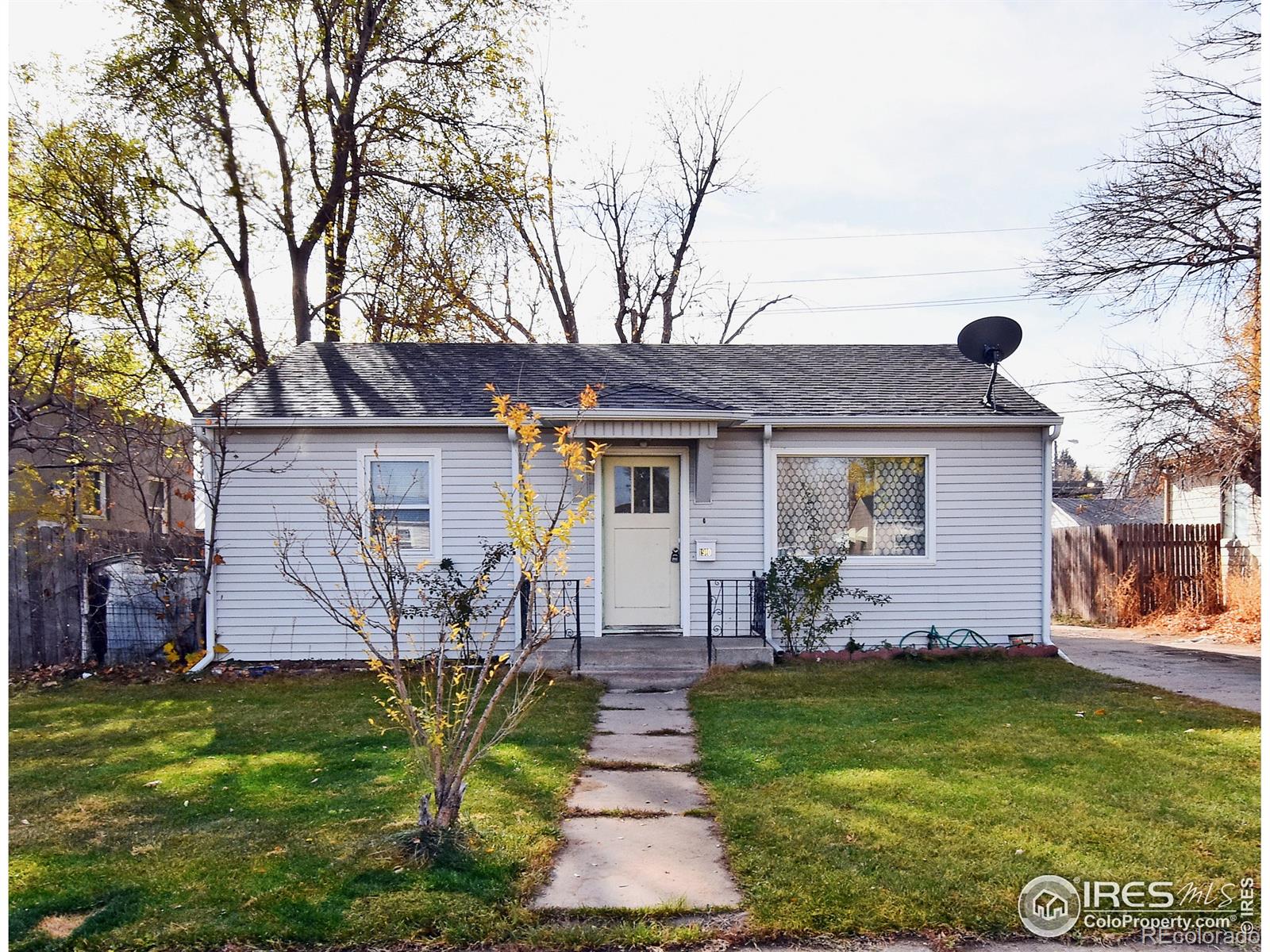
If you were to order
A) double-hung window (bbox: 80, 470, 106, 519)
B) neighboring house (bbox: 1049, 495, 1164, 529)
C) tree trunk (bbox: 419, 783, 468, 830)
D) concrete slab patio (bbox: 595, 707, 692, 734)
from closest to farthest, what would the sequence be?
1. tree trunk (bbox: 419, 783, 468, 830)
2. concrete slab patio (bbox: 595, 707, 692, 734)
3. double-hung window (bbox: 80, 470, 106, 519)
4. neighboring house (bbox: 1049, 495, 1164, 529)

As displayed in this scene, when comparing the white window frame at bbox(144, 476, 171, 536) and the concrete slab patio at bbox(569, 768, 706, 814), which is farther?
the white window frame at bbox(144, 476, 171, 536)

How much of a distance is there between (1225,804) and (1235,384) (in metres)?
12.1

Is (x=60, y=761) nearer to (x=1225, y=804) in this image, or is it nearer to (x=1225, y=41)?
(x=1225, y=804)

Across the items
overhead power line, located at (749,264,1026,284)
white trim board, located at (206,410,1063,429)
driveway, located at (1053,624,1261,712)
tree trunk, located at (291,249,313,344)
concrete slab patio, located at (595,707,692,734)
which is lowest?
driveway, located at (1053,624,1261,712)

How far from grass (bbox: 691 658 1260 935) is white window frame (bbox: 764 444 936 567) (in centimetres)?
223

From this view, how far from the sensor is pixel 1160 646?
11750 mm

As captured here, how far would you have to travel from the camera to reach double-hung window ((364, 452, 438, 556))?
31.8 ft

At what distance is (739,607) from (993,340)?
4.29m

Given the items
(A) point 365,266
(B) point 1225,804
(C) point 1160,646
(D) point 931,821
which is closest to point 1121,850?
(D) point 931,821

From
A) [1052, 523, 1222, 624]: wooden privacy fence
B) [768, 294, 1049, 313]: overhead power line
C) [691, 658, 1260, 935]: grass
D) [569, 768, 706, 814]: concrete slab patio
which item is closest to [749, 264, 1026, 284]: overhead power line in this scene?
[768, 294, 1049, 313]: overhead power line

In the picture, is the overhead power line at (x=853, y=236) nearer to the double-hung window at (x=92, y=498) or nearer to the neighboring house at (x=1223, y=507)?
the neighboring house at (x=1223, y=507)

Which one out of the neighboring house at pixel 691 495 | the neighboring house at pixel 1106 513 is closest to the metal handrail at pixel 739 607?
the neighboring house at pixel 691 495

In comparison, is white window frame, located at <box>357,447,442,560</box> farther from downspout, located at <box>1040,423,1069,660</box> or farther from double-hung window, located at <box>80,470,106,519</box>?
downspout, located at <box>1040,423,1069,660</box>

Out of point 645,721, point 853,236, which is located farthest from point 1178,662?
point 853,236
